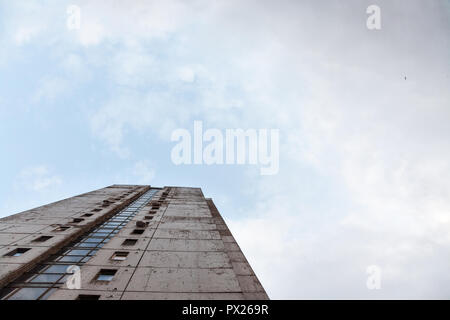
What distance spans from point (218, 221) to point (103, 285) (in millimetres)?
15150

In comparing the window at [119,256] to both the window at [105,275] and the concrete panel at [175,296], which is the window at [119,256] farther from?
the concrete panel at [175,296]

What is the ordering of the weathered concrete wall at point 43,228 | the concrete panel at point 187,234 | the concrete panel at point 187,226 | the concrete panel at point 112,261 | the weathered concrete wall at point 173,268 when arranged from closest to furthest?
the weathered concrete wall at point 173,268, the weathered concrete wall at point 43,228, the concrete panel at point 112,261, the concrete panel at point 187,234, the concrete panel at point 187,226

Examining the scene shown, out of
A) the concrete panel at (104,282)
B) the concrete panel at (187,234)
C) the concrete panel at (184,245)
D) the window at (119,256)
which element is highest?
the concrete panel at (187,234)

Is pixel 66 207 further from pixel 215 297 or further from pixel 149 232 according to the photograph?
pixel 215 297

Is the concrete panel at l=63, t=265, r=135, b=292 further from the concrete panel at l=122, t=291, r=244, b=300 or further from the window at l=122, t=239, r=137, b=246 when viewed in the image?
the window at l=122, t=239, r=137, b=246

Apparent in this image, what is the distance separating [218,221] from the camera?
24.7 metres

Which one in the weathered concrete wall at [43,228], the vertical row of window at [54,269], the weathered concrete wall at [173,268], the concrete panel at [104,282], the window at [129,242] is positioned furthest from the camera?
the window at [129,242]

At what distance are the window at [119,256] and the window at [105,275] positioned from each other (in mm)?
1238

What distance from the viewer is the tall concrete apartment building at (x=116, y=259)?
1033 centimetres

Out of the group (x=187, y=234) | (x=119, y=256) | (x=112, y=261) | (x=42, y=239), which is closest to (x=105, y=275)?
(x=112, y=261)

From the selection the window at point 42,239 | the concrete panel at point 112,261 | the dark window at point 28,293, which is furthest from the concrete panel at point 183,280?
the window at point 42,239

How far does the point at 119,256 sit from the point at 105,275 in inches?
77.8

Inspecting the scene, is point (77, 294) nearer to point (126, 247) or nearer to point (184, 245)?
point (126, 247)
